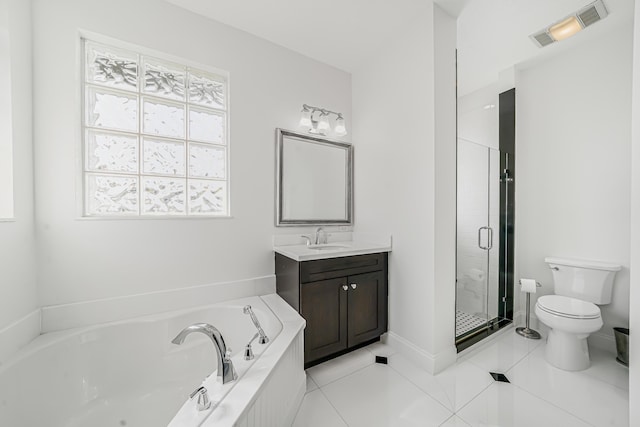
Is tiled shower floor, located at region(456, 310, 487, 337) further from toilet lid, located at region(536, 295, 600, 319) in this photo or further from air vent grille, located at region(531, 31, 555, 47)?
air vent grille, located at region(531, 31, 555, 47)

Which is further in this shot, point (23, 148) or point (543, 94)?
point (543, 94)

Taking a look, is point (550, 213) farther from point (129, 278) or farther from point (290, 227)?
point (129, 278)

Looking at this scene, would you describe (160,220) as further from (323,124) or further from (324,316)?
(323,124)

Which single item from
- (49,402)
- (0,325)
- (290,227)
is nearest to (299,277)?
(290,227)

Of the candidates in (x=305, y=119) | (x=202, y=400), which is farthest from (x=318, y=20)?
(x=202, y=400)

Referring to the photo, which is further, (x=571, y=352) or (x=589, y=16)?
(x=571, y=352)

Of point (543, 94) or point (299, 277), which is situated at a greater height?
point (543, 94)

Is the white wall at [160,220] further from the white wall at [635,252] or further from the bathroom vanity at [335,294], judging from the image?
the white wall at [635,252]

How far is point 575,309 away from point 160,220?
9.67 feet

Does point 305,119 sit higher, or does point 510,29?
point 510,29

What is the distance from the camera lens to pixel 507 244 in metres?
2.19

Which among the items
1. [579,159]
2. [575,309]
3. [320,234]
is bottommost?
[575,309]

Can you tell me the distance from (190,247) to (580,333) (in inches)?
108

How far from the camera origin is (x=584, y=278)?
5.12 ft
